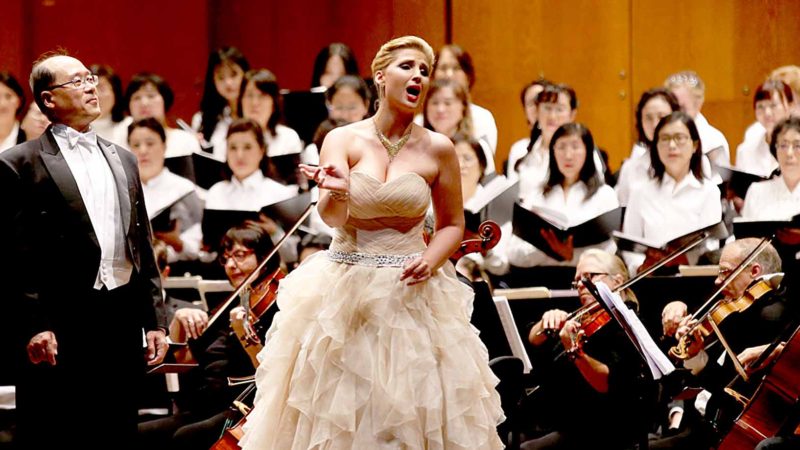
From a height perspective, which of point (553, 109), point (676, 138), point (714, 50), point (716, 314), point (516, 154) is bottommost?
point (716, 314)

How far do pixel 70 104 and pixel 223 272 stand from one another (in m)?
2.04

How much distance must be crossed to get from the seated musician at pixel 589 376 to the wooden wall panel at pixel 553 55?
3.04 m

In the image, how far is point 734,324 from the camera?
4180mm

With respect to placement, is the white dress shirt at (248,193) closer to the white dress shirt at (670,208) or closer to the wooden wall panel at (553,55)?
the white dress shirt at (670,208)

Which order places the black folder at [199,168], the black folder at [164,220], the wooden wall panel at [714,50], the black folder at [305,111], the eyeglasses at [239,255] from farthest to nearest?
the wooden wall panel at [714,50]
the black folder at [305,111]
the black folder at [199,168]
the black folder at [164,220]
the eyeglasses at [239,255]

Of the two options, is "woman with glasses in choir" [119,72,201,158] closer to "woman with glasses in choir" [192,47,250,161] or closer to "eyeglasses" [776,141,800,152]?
"woman with glasses in choir" [192,47,250,161]

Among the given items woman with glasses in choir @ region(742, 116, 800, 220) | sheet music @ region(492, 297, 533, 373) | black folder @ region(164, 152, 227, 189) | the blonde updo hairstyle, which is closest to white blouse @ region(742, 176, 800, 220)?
woman with glasses in choir @ region(742, 116, 800, 220)

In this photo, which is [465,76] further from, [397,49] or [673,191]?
[397,49]

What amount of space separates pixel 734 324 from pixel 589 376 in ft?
1.65

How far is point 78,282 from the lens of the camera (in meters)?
3.13

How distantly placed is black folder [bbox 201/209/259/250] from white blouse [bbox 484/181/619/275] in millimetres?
978

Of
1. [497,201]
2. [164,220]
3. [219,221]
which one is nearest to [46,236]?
[219,221]

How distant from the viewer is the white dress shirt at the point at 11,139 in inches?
226

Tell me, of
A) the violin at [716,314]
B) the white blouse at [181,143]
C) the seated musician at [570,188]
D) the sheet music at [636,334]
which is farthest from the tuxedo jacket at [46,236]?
the white blouse at [181,143]
